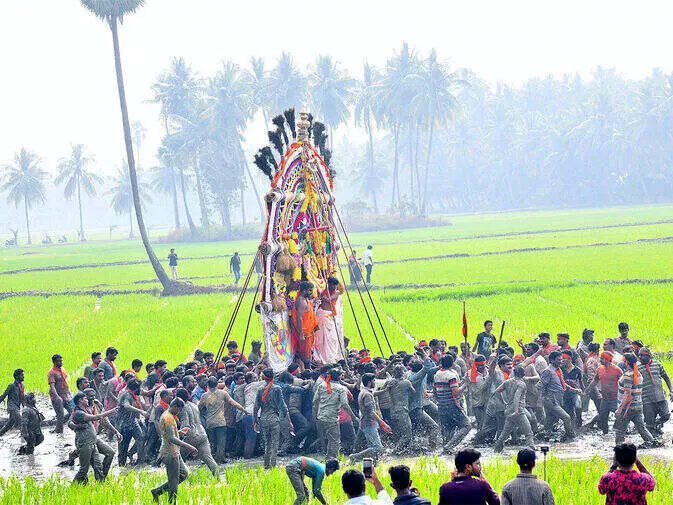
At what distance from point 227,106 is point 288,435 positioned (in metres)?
74.6

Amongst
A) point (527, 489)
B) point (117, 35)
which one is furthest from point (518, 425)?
point (117, 35)

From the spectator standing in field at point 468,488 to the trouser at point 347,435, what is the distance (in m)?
5.96

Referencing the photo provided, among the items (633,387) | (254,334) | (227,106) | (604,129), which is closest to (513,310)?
(254,334)

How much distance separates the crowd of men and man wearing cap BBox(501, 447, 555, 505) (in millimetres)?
4744

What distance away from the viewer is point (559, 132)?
10762cm

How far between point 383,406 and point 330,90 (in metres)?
76.9

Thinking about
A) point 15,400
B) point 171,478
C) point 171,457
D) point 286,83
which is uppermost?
point 286,83

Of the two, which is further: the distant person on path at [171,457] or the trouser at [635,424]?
the trouser at [635,424]

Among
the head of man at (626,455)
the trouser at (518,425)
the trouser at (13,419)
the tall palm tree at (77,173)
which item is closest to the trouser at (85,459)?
the trouser at (13,419)

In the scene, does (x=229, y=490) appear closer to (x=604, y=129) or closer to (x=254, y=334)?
(x=254, y=334)

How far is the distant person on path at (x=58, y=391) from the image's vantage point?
15802 mm

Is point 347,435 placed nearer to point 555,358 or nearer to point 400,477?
point 555,358

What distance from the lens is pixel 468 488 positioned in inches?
292

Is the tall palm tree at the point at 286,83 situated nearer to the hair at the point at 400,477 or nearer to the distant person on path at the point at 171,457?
the distant person on path at the point at 171,457
